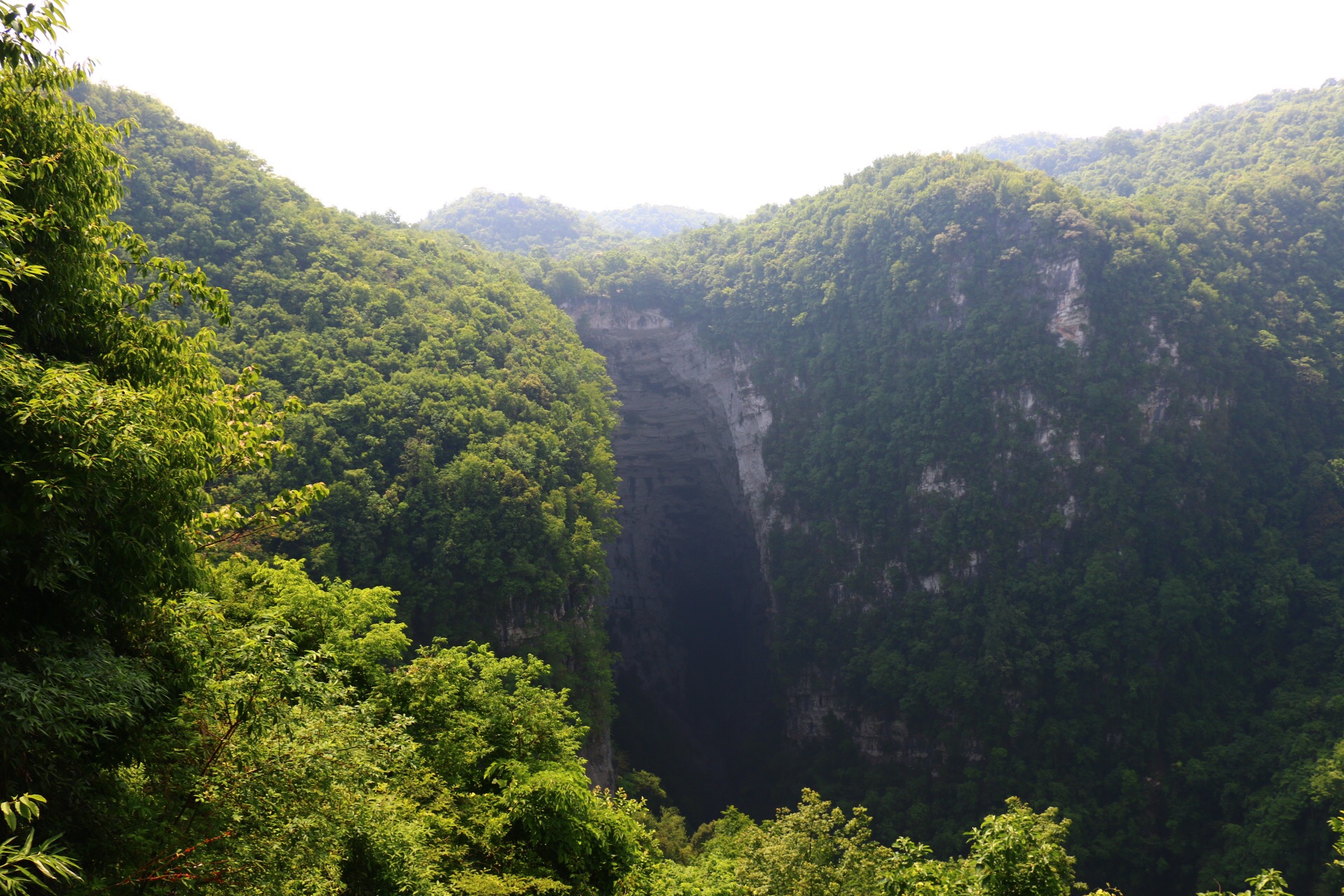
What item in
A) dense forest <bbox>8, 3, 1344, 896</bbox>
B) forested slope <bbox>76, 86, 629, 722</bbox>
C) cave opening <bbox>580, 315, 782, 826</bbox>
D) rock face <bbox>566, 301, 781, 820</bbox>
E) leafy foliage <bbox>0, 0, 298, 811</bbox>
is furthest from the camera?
rock face <bbox>566, 301, 781, 820</bbox>

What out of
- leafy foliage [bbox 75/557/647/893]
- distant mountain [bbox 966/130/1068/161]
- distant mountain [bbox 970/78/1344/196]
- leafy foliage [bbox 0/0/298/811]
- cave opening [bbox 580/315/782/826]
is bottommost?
cave opening [bbox 580/315/782/826]

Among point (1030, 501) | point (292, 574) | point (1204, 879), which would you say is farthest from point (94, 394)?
point (1030, 501)

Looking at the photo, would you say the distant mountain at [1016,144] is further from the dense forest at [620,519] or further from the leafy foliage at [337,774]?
the leafy foliage at [337,774]

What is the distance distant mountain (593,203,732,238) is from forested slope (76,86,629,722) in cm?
11863

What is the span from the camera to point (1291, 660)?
125 feet

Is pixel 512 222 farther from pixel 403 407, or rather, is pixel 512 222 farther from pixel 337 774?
pixel 337 774

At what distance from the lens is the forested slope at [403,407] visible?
104 ft

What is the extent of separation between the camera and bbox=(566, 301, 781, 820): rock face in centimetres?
4797

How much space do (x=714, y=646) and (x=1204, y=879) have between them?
31829 mm

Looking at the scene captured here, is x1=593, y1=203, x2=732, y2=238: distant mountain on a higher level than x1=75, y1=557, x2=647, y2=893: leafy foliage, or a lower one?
higher

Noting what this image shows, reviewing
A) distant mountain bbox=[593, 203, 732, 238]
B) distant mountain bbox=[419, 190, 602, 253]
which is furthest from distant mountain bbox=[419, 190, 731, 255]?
distant mountain bbox=[593, 203, 732, 238]

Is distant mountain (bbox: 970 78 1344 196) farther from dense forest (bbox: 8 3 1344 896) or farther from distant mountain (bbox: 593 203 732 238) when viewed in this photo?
distant mountain (bbox: 593 203 732 238)

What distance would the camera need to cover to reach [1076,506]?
45.2 m

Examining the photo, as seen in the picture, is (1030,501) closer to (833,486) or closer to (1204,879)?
(833,486)
